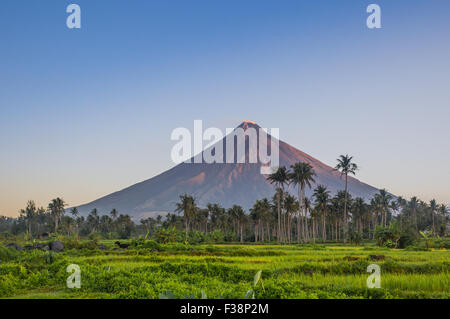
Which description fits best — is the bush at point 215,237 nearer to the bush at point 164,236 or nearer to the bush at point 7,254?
the bush at point 164,236

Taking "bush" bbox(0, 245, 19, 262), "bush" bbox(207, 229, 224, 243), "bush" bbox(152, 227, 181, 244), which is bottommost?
"bush" bbox(207, 229, 224, 243)

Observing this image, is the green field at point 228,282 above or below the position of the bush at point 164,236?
above

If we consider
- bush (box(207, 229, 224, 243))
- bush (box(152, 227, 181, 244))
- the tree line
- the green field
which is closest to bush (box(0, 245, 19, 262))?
the green field

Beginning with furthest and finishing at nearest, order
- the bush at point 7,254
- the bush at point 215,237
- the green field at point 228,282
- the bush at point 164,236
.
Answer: the bush at point 215,237, the bush at point 164,236, the bush at point 7,254, the green field at point 228,282

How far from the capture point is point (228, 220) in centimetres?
9044

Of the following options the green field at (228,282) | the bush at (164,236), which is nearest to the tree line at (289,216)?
the bush at (164,236)

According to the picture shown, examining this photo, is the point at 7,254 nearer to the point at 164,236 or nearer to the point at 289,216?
the point at 164,236

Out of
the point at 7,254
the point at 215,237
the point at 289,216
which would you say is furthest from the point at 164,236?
the point at 289,216

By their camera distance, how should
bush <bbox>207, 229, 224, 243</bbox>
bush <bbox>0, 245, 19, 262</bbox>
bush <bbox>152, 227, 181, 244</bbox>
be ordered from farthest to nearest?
bush <bbox>207, 229, 224, 243</bbox>
bush <bbox>152, 227, 181, 244</bbox>
bush <bbox>0, 245, 19, 262</bbox>

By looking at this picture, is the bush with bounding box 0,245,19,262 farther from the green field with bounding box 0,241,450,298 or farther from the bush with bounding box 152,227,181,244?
the bush with bounding box 152,227,181,244
